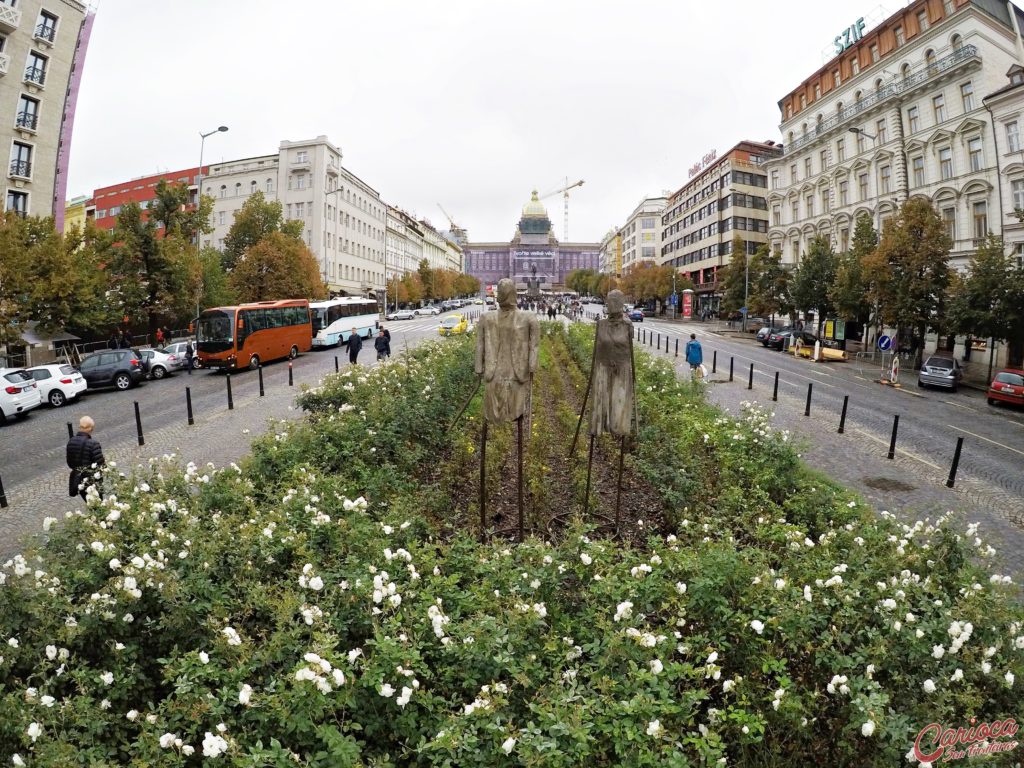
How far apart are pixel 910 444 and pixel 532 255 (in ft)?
496

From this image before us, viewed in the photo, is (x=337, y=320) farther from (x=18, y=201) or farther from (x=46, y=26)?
(x=46, y=26)

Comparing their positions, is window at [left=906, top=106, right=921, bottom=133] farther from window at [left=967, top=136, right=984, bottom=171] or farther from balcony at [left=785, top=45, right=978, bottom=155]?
window at [left=967, top=136, right=984, bottom=171]

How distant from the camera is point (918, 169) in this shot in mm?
37281

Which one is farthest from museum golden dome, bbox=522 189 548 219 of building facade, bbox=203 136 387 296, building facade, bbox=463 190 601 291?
building facade, bbox=203 136 387 296

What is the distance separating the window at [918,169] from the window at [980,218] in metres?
4.94

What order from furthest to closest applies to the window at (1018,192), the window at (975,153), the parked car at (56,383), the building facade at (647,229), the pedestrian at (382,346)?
1. the building facade at (647,229)
2. the window at (975,153)
3. the window at (1018,192)
4. the pedestrian at (382,346)
5. the parked car at (56,383)

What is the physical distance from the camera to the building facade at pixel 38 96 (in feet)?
99.5

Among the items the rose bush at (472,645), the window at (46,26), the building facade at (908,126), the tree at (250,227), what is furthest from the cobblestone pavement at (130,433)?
the building facade at (908,126)

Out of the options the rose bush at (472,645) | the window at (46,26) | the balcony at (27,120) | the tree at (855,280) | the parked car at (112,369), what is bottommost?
the rose bush at (472,645)

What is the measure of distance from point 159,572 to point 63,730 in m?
1.25

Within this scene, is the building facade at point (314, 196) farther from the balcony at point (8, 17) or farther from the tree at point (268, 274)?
the balcony at point (8, 17)

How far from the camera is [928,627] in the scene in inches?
164

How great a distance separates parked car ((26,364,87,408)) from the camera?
19.2m

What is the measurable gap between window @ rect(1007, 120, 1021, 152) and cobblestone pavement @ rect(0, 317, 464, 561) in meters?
36.0
